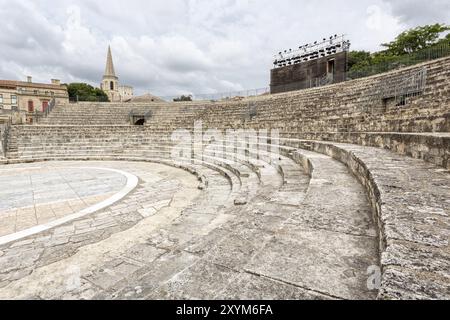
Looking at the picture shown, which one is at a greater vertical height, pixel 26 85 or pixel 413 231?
pixel 26 85

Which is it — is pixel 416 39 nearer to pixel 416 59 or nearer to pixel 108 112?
pixel 416 59

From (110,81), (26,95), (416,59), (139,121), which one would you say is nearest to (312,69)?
(416,59)

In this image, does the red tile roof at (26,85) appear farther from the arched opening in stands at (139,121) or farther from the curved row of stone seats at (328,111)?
the arched opening in stands at (139,121)

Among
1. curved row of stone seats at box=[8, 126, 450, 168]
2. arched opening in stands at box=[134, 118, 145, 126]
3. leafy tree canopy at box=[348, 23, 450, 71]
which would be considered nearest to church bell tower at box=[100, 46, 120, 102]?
arched opening in stands at box=[134, 118, 145, 126]

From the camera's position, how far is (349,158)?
4312mm

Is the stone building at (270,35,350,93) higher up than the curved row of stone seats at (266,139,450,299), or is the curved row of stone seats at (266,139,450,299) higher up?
the stone building at (270,35,350,93)

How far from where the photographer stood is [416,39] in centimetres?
2559

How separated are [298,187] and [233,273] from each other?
263 cm

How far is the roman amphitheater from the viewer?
1.25 m

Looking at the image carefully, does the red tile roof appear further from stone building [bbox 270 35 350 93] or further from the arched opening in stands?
stone building [bbox 270 35 350 93]

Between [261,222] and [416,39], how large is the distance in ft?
113

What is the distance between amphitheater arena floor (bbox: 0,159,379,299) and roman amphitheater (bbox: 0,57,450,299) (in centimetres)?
1

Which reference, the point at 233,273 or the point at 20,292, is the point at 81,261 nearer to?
the point at 20,292
